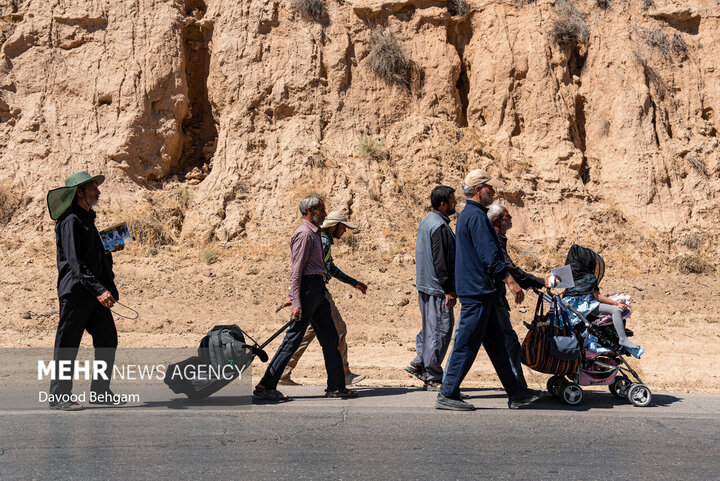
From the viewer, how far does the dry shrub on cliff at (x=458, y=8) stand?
1752 centimetres

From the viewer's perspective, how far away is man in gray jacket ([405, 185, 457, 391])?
6477mm

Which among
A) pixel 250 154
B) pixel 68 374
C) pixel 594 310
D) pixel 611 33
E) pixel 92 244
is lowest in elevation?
pixel 68 374

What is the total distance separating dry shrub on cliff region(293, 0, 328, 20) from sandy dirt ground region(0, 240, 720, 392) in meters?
6.26

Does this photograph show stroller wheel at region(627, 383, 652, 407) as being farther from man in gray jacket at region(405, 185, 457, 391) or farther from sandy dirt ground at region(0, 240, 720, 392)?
sandy dirt ground at region(0, 240, 720, 392)

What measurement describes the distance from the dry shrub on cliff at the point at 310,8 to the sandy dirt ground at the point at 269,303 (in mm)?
6263

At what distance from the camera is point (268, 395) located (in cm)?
618

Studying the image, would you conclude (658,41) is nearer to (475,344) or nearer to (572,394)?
(572,394)

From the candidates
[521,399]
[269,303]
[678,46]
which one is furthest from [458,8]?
[521,399]

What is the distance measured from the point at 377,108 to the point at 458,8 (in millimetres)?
3515

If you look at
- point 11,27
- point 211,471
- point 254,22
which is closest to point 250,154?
point 254,22

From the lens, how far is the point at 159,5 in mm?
17062

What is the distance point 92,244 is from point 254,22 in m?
12.4

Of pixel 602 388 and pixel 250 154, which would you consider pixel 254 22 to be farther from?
pixel 602 388

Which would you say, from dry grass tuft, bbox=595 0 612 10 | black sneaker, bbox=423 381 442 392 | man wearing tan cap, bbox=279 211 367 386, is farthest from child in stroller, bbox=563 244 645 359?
dry grass tuft, bbox=595 0 612 10
